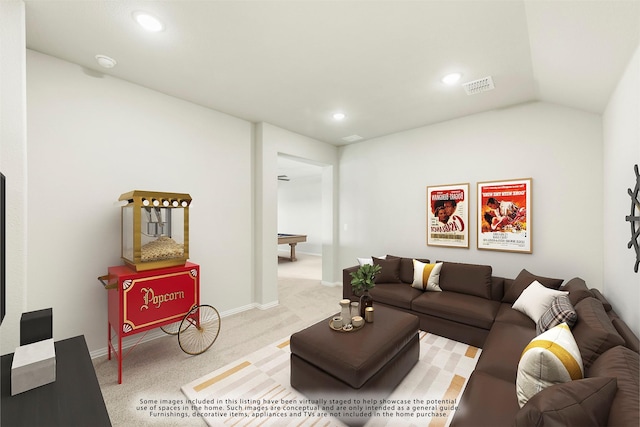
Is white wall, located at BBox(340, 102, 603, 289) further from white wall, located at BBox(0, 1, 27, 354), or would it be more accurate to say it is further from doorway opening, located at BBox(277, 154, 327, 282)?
white wall, located at BBox(0, 1, 27, 354)

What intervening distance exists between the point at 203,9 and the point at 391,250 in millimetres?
3997

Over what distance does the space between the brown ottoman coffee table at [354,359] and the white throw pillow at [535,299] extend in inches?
45.0

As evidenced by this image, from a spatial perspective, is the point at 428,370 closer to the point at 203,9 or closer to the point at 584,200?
the point at 584,200

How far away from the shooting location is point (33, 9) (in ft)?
6.05

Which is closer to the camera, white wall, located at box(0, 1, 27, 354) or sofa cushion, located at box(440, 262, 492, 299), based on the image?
white wall, located at box(0, 1, 27, 354)

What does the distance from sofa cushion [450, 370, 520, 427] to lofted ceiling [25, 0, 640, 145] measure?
2235mm

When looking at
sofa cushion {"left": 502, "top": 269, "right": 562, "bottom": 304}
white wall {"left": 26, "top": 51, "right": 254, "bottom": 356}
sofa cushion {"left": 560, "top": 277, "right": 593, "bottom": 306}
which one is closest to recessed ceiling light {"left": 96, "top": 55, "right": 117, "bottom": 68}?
white wall {"left": 26, "top": 51, "right": 254, "bottom": 356}

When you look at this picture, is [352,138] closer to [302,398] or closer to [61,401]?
[302,398]

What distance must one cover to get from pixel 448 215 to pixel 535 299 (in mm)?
1605

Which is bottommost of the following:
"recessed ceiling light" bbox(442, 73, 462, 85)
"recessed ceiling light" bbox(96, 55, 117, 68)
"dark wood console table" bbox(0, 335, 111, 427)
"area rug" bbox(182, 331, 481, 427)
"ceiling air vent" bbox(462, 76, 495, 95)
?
"area rug" bbox(182, 331, 481, 427)

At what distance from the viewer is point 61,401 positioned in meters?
1.15

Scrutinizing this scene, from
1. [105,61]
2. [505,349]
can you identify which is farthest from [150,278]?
[505,349]

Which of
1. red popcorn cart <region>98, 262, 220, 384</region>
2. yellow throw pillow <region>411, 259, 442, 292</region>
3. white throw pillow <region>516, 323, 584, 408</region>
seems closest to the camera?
white throw pillow <region>516, 323, 584, 408</region>

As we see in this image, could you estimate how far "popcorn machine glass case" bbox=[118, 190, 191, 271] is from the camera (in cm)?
246
